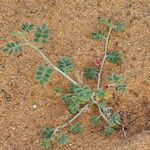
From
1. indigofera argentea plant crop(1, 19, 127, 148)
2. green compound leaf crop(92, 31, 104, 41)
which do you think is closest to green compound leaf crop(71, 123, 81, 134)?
indigofera argentea plant crop(1, 19, 127, 148)

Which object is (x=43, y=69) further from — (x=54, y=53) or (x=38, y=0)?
(x=38, y=0)

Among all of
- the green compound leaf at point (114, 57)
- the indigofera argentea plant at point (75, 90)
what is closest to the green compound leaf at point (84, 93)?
the indigofera argentea plant at point (75, 90)

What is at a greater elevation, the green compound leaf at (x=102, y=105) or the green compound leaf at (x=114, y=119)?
the green compound leaf at (x=102, y=105)

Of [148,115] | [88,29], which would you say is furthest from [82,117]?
[88,29]

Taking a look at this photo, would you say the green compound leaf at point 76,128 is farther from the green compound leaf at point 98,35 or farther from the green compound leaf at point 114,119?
the green compound leaf at point 98,35

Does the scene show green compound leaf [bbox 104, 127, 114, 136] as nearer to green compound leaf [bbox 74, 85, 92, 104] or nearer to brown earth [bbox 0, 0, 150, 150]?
brown earth [bbox 0, 0, 150, 150]

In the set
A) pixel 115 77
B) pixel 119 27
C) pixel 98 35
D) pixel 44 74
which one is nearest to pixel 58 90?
pixel 44 74
